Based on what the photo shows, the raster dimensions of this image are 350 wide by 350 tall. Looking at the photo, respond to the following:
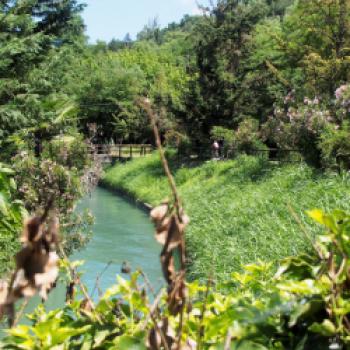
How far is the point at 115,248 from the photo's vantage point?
10.7 m

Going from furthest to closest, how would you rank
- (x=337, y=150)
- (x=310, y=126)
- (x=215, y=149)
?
(x=215, y=149) → (x=310, y=126) → (x=337, y=150)

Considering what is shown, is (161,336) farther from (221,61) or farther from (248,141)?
(221,61)

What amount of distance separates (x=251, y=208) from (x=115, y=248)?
8.31 feet

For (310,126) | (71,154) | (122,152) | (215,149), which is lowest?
(122,152)

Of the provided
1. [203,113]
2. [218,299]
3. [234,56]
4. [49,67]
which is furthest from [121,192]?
[218,299]

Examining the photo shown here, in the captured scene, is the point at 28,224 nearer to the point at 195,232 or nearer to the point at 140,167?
the point at 195,232

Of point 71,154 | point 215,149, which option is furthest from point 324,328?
point 215,149

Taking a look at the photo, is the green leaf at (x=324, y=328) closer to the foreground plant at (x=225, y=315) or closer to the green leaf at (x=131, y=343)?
the foreground plant at (x=225, y=315)

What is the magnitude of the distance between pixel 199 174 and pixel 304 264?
→ 1608cm

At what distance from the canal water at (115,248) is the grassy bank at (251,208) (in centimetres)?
81

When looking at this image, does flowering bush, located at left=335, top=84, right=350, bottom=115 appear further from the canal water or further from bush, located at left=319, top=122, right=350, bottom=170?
the canal water

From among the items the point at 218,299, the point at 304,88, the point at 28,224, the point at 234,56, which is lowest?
the point at 218,299

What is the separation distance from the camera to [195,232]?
32.7 ft

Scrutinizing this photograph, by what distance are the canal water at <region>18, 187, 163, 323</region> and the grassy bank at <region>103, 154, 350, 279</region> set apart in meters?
0.81
